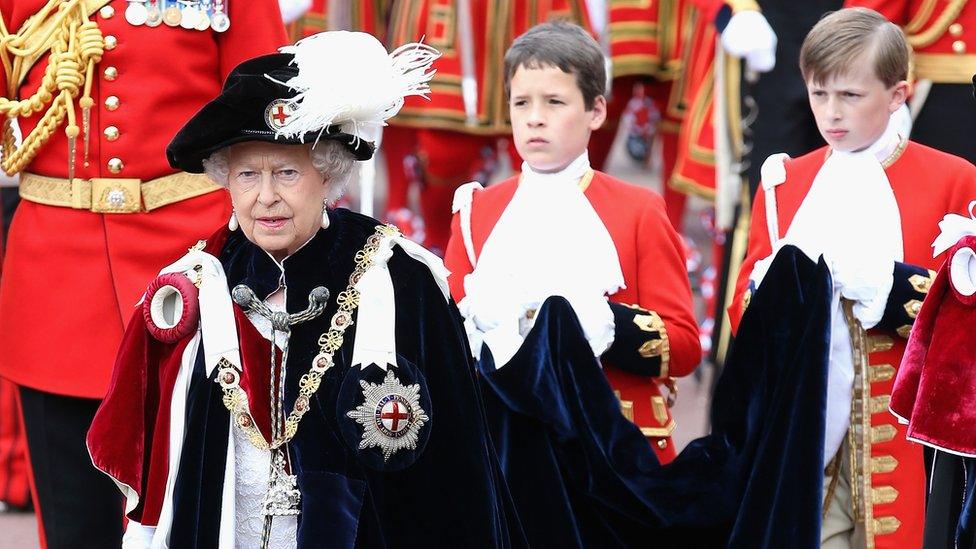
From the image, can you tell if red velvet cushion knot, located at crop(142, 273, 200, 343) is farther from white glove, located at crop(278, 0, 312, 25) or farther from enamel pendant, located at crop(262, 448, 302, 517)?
white glove, located at crop(278, 0, 312, 25)

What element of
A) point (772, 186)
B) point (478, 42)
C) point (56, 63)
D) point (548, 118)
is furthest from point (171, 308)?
point (478, 42)

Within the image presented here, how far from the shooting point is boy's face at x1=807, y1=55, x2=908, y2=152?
14.2 feet

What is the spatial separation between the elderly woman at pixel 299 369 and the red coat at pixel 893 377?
3.96ft

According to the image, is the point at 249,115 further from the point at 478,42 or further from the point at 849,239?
the point at 478,42

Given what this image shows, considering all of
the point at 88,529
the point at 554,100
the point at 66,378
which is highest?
the point at 554,100

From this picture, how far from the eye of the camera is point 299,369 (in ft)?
11.2

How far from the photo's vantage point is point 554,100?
4512mm

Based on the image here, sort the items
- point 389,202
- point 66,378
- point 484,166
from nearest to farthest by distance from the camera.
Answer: point 66,378, point 484,166, point 389,202

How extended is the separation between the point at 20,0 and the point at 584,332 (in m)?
1.55


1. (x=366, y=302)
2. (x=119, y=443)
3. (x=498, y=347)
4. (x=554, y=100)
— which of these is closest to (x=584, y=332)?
(x=498, y=347)

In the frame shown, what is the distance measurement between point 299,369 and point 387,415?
208 millimetres

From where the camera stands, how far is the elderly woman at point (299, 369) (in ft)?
11.0

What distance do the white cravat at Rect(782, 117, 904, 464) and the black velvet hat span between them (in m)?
1.43

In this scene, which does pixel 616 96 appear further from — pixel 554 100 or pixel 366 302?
pixel 366 302
